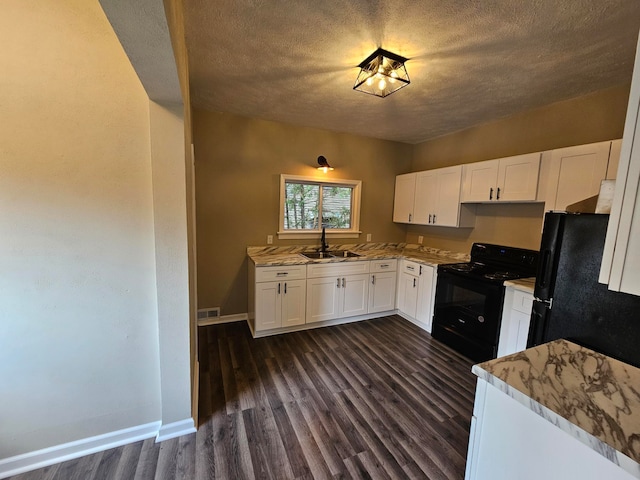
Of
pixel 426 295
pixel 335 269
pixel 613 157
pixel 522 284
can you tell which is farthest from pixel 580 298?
pixel 335 269

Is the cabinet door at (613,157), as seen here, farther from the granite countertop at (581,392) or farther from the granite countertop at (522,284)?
the granite countertop at (581,392)

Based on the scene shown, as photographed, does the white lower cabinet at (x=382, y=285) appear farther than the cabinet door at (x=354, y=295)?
Yes

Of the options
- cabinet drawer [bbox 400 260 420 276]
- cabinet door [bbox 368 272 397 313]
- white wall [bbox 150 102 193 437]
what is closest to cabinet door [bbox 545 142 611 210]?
cabinet drawer [bbox 400 260 420 276]

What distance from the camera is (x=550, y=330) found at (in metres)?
1.68

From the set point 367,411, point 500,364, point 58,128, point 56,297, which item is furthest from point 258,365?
point 58,128

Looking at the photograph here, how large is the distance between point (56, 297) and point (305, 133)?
3021mm

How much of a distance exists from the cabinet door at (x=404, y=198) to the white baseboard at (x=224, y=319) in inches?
105

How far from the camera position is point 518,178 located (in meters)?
2.69

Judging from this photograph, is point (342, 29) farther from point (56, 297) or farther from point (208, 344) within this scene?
point (208, 344)

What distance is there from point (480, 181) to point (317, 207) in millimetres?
2030

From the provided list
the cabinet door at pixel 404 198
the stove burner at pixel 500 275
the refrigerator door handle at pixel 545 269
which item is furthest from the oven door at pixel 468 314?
the cabinet door at pixel 404 198

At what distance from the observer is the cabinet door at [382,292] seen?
11.6 ft

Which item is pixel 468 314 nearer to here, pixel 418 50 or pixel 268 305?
pixel 268 305

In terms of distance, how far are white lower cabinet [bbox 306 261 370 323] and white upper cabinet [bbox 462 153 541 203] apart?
155 cm
